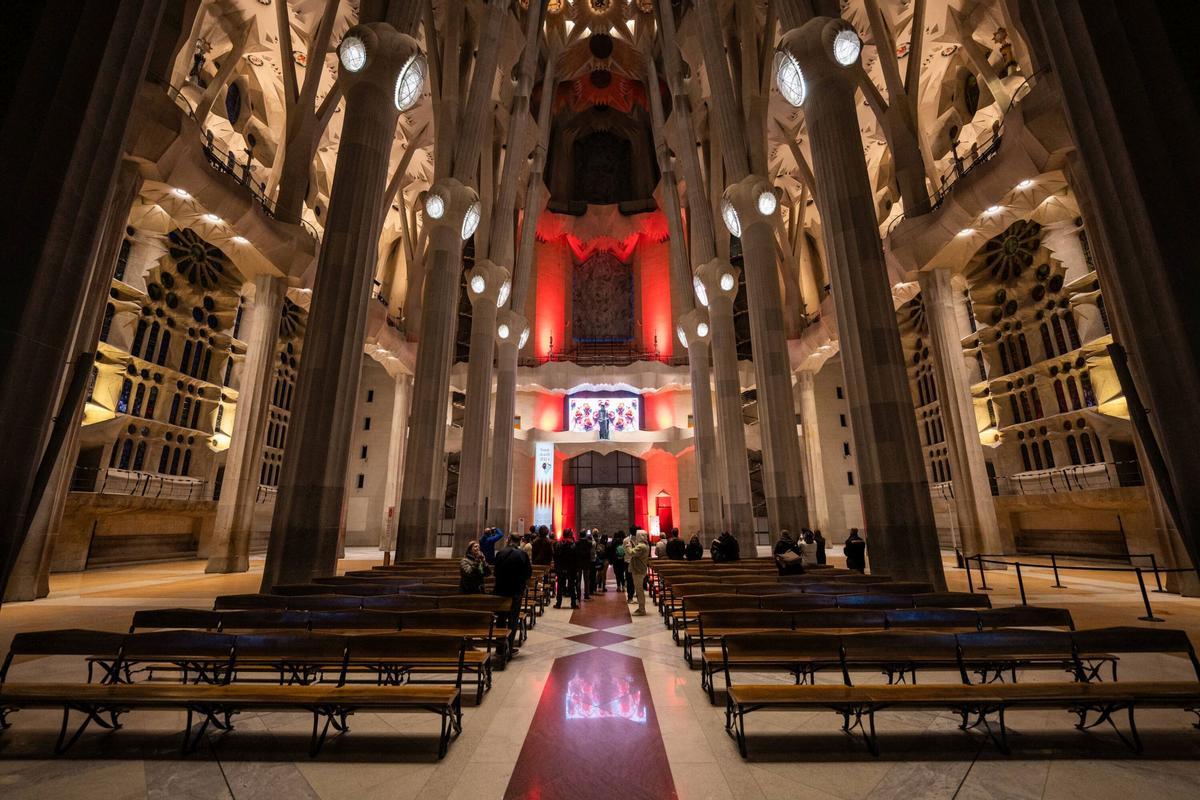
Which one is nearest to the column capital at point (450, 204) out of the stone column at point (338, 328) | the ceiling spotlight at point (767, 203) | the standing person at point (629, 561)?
the stone column at point (338, 328)

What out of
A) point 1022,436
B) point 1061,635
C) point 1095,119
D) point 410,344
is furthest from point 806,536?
point 410,344

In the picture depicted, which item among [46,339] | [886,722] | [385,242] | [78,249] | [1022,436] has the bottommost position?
[886,722]

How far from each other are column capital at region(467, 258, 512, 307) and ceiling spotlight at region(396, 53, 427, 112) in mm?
7564

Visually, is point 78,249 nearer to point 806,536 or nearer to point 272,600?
point 272,600

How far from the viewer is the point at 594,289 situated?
33.8 metres

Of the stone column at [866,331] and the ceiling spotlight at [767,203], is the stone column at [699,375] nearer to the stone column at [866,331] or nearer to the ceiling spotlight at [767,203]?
the ceiling spotlight at [767,203]

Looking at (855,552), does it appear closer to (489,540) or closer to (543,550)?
(543,550)

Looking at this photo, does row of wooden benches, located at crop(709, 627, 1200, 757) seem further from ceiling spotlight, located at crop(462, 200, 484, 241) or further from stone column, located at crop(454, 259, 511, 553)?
ceiling spotlight, located at crop(462, 200, 484, 241)

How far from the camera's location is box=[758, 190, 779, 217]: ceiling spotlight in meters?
13.3

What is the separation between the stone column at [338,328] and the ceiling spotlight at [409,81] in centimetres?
9

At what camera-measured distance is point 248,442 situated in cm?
1404

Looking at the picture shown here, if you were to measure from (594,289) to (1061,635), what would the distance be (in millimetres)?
31921

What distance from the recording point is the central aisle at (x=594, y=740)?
251cm

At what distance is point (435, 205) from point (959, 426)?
53.5 feet
